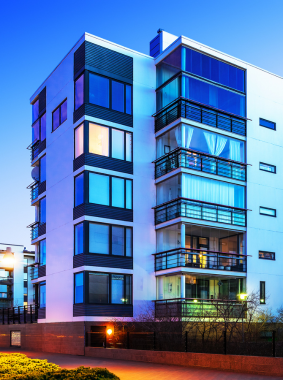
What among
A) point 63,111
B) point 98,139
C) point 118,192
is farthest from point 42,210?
point 98,139

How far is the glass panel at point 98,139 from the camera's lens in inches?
1062

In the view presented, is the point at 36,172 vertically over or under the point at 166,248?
over

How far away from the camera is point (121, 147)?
28078 millimetres

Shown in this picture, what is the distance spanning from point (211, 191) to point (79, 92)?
32.8 ft

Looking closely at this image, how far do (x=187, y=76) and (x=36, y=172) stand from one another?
13.2 m

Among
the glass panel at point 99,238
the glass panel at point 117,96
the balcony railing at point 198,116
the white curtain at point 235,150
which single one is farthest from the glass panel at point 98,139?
the white curtain at point 235,150

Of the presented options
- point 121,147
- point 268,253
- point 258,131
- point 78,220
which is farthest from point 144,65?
point 268,253

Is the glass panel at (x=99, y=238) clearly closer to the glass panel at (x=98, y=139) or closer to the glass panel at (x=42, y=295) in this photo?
the glass panel at (x=98, y=139)

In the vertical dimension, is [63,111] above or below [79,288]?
above

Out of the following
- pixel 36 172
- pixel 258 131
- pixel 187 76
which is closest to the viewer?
pixel 187 76

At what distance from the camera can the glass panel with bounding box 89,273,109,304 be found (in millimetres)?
25234

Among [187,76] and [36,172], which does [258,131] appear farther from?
[36,172]

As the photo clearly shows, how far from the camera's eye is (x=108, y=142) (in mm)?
27531

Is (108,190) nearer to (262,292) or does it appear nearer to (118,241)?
(118,241)
